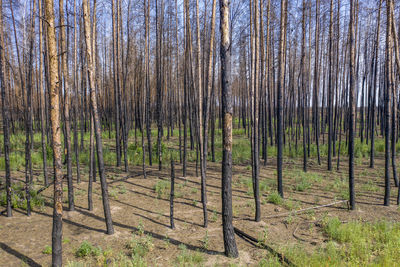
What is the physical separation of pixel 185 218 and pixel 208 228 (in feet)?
2.80

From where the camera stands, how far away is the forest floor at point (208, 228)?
15.2 feet

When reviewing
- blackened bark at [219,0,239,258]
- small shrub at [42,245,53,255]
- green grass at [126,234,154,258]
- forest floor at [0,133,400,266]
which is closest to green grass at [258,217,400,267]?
forest floor at [0,133,400,266]

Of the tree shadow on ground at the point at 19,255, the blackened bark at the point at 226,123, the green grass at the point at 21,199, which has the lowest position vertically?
the tree shadow on ground at the point at 19,255

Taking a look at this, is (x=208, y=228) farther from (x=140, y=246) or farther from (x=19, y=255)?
(x=19, y=255)

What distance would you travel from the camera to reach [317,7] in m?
11.7

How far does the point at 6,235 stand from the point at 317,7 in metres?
14.0

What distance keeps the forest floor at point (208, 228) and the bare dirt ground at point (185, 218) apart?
21mm

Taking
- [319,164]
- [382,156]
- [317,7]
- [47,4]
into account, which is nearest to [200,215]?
[47,4]

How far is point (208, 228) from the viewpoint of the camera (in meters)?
6.19

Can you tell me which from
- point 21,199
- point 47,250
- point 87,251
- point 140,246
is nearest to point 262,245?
point 140,246

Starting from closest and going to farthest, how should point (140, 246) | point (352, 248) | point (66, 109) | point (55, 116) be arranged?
point (55, 116) < point (352, 248) < point (140, 246) < point (66, 109)

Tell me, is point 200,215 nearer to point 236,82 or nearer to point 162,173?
point 162,173

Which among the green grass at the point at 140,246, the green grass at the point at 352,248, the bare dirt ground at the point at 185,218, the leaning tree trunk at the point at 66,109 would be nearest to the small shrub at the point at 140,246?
the green grass at the point at 140,246

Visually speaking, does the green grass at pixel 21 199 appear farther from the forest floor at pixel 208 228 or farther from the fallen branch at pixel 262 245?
the fallen branch at pixel 262 245
